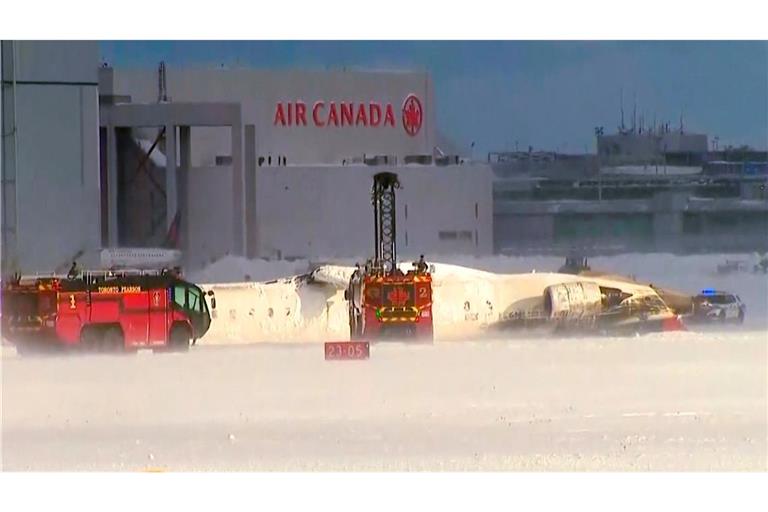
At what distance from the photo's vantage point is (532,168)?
290 inches

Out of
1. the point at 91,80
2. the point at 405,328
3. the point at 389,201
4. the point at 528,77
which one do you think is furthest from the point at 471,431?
the point at 91,80

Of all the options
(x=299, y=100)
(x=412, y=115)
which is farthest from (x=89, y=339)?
(x=412, y=115)

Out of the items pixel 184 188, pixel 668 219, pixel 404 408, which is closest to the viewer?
pixel 404 408

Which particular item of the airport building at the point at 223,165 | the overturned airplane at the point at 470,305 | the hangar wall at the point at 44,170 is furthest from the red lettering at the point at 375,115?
the hangar wall at the point at 44,170

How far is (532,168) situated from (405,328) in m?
0.97

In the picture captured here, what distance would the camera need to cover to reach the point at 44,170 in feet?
23.6

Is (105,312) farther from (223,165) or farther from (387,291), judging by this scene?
(387,291)

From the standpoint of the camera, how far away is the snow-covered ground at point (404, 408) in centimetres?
696

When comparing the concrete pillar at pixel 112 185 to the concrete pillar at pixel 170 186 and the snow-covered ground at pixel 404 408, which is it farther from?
the snow-covered ground at pixel 404 408

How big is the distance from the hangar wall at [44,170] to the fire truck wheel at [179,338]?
0.56m

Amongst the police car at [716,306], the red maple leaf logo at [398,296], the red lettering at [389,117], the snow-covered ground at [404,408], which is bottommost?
the snow-covered ground at [404,408]

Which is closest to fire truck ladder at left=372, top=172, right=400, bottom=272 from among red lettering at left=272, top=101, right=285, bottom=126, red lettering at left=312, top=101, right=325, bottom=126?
red lettering at left=312, top=101, right=325, bottom=126

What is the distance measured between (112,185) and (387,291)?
54.0 inches

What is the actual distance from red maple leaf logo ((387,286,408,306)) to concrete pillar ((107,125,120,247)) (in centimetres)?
129
